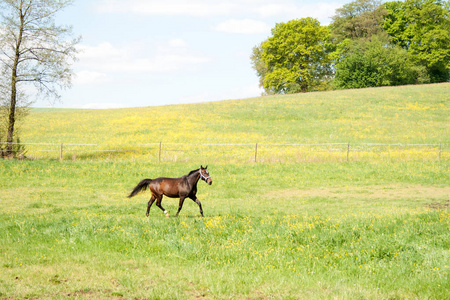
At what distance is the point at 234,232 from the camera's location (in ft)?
33.2

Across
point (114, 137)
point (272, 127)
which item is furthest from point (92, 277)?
point (272, 127)

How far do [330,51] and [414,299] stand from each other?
8099 centimetres

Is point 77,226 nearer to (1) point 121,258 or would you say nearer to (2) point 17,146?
(1) point 121,258

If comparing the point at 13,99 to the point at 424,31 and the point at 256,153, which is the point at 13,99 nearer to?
the point at 256,153

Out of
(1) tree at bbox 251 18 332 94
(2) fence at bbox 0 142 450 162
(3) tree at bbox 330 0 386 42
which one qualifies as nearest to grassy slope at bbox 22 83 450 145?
(2) fence at bbox 0 142 450 162

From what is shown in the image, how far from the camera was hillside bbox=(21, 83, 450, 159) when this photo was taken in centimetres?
3956

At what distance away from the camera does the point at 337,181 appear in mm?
22766

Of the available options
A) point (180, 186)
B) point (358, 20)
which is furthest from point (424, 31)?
point (180, 186)

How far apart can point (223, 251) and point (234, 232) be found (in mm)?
1350

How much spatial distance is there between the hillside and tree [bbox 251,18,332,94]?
7548mm

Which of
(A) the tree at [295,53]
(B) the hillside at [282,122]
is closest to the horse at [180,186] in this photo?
(B) the hillside at [282,122]

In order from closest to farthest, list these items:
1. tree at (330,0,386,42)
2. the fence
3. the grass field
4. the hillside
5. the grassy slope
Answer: the grass field < the fence < the hillside < the grassy slope < tree at (330,0,386,42)

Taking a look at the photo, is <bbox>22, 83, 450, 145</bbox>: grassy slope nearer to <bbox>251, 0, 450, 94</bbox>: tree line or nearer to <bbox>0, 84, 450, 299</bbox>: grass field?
<bbox>251, 0, 450, 94</bbox>: tree line

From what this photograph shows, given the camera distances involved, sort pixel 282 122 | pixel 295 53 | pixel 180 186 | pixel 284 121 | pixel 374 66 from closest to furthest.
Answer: pixel 180 186, pixel 282 122, pixel 284 121, pixel 374 66, pixel 295 53
